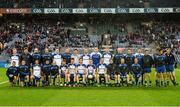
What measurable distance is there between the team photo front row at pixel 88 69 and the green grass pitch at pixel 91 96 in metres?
0.96

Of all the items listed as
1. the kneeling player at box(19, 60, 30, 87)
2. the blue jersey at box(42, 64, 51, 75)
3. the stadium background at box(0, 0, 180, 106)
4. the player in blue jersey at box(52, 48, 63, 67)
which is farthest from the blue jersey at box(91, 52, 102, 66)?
the stadium background at box(0, 0, 180, 106)

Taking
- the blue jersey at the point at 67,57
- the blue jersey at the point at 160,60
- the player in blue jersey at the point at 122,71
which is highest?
the blue jersey at the point at 67,57

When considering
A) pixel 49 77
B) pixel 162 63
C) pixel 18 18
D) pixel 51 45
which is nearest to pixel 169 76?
pixel 162 63

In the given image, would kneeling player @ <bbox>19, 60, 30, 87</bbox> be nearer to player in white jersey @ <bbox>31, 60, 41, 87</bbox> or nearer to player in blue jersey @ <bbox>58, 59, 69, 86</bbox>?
player in white jersey @ <bbox>31, 60, 41, 87</bbox>

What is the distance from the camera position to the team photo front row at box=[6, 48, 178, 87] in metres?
23.0

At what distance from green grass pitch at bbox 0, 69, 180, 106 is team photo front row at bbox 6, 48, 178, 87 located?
0.96 meters

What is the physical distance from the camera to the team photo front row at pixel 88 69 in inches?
905

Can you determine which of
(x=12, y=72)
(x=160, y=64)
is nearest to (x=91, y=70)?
(x=160, y=64)

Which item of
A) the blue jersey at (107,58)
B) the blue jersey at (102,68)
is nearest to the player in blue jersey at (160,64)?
the blue jersey at (107,58)

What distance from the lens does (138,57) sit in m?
23.4

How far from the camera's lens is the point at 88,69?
75.9 feet

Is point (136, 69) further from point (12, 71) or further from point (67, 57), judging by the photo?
point (12, 71)

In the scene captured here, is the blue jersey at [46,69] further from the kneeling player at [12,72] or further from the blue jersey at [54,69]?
the kneeling player at [12,72]

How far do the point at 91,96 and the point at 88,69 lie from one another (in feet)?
14.5
